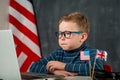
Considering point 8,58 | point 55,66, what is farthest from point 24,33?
point 8,58

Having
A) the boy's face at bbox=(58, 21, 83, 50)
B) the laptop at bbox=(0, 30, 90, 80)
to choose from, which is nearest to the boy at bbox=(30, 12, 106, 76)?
the boy's face at bbox=(58, 21, 83, 50)

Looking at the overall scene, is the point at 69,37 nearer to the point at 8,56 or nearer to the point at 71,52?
the point at 71,52

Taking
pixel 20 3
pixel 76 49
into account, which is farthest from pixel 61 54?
pixel 20 3

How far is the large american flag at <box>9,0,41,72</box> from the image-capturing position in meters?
2.86

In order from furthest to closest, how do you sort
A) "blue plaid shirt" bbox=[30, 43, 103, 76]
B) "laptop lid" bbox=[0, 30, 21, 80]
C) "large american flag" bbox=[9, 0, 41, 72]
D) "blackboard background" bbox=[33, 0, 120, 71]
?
"large american flag" bbox=[9, 0, 41, 72], "blackboard background" bbox=[33, 0, 120, 71], "blue plaid shirt" bbox=[30, 43, 103, 76], "laptop lid" bbox=[0, 30, 21, 80]

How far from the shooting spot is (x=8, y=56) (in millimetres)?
1124

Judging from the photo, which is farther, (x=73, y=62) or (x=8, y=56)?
(x=73, y=62)

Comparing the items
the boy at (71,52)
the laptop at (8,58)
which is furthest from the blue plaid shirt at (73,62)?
the laptop at (8,58)

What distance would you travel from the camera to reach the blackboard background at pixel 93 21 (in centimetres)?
254

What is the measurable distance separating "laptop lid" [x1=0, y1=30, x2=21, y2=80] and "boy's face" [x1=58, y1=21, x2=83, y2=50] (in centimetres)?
67

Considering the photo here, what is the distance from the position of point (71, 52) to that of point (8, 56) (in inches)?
32.0

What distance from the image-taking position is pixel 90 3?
266 cm

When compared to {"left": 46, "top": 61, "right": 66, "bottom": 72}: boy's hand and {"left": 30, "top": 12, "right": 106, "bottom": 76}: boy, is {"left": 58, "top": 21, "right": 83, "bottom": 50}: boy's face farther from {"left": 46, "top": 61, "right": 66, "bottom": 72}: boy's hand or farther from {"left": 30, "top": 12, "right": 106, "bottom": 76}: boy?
{"left": 46, "top": 61, "right": 66, "bottom": 72}: boy's hand

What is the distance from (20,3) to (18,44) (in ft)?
1.35
